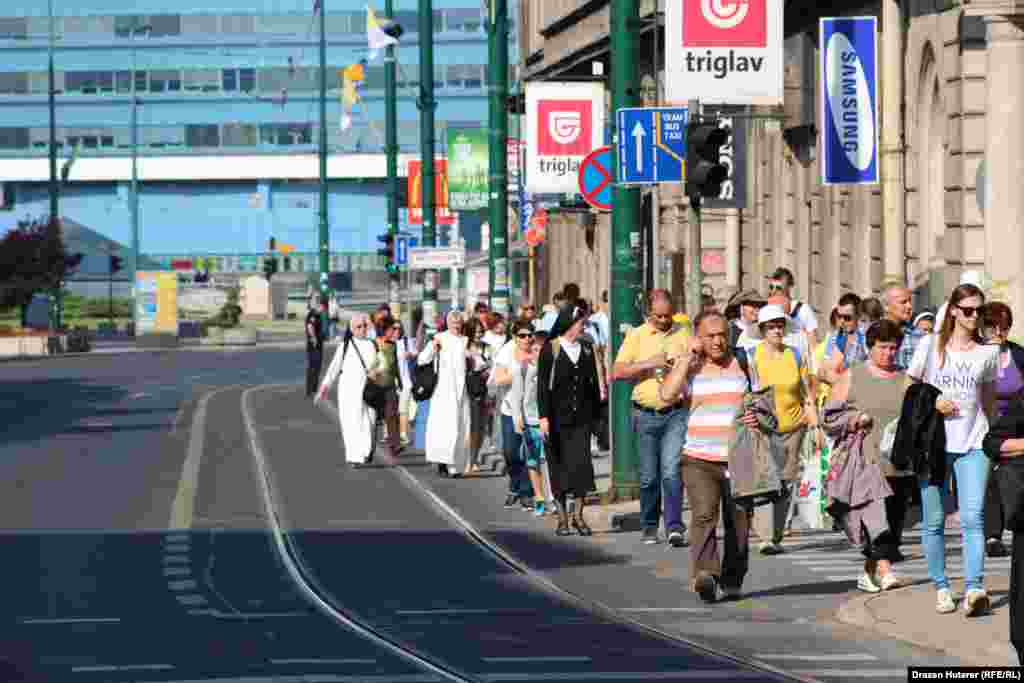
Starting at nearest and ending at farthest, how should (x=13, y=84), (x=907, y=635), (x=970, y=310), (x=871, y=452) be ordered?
(x=907, y=635), (x=970, y=310), (x=871, y=452), (x=13, y=84)

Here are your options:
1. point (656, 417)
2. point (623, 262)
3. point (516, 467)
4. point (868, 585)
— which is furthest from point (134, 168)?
point (868, 585)

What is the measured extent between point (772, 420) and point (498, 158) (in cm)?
2430

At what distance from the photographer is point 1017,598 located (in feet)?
41.9

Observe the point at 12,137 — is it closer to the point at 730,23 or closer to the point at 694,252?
the point at 730,23

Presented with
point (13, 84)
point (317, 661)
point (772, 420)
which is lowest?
point (317, 661)

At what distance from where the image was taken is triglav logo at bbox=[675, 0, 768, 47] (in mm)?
21406

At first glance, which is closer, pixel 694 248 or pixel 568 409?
pixel 694 248

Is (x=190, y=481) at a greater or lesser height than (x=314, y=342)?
lesser

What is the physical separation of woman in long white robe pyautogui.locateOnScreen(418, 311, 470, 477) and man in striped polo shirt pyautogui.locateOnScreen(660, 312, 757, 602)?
471 inches

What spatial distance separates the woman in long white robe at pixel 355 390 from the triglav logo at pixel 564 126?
4039 mm

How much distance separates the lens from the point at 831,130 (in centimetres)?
2711

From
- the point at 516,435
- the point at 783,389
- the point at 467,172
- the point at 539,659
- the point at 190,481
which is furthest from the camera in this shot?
the point at 467,172

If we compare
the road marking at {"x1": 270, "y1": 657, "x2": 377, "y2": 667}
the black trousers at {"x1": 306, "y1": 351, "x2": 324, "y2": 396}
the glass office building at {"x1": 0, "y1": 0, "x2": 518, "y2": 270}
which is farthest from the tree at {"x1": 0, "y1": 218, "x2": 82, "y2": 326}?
the road marking at {"x1": 270, "y1": 657, "x2": 377, "y2": 667}

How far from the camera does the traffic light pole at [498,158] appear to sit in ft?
132
